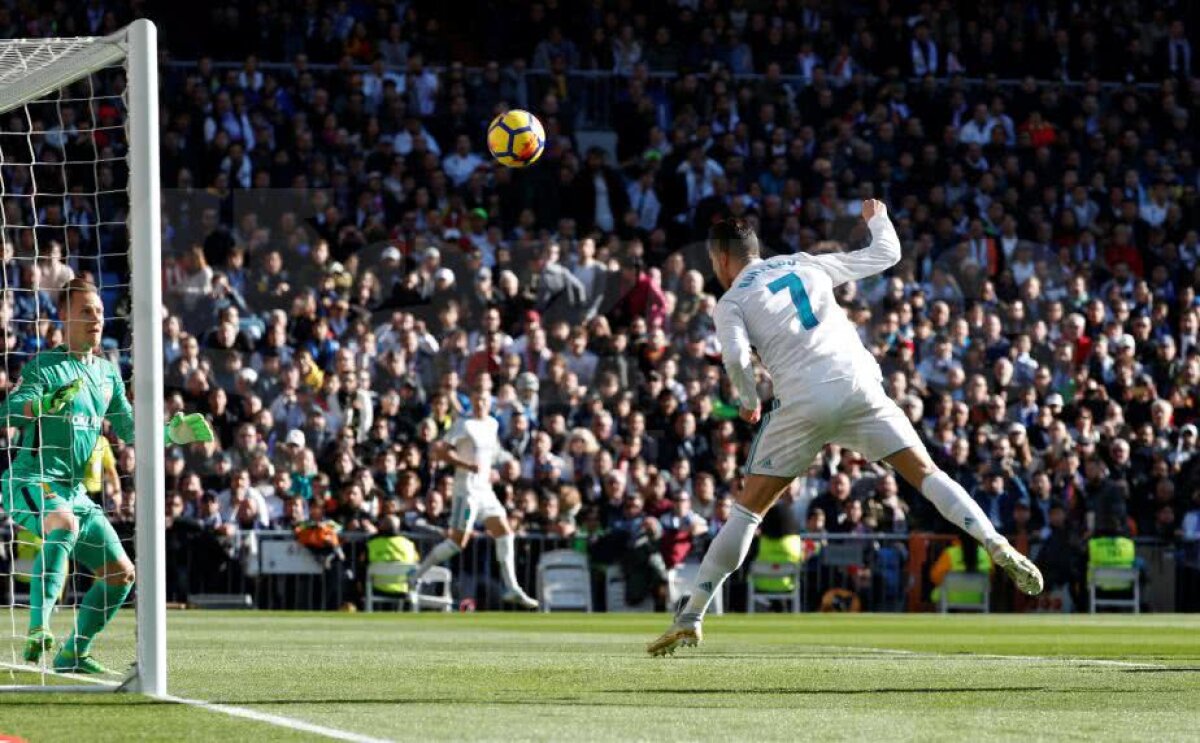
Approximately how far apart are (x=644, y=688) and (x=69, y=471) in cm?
304

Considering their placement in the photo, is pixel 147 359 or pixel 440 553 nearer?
pixel 147 359

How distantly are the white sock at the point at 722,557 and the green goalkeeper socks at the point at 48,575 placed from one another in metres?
3.02

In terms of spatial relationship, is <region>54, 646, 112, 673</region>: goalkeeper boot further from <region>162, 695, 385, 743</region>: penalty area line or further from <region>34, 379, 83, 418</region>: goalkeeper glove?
<region>162, 695, 385, 743</region>: penalty area line

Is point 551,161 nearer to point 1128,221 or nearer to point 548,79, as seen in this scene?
point 548,79

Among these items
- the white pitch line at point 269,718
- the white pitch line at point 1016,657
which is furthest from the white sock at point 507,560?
the white pitch line at point 269,718

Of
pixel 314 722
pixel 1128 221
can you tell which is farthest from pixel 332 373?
pixel 314 722

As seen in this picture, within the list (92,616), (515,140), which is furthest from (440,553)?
(92,616)

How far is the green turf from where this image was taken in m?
6.91

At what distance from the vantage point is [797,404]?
394 inches

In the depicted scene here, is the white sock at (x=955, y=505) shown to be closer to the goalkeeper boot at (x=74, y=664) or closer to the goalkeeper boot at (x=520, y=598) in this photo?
the goalkeeper boot at (x=74, y=664)

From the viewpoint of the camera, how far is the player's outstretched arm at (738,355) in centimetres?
955

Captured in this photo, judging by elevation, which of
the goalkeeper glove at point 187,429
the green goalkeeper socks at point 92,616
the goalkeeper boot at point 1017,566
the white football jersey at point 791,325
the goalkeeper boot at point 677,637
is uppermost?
the white football jersey at point 791,325

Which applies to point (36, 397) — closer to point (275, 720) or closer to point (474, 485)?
point (275, 720)

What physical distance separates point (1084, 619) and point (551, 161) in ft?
33.1
